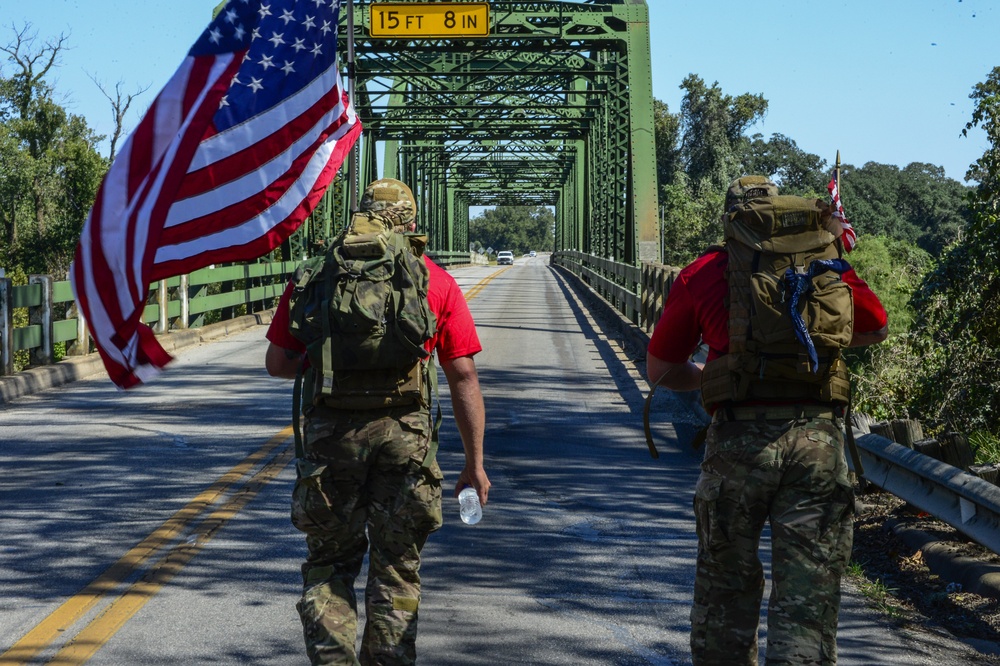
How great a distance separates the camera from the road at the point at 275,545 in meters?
5.00

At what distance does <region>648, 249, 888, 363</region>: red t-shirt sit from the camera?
387 centimetres

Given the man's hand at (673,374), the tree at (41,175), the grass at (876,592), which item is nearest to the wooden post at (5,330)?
the grass at (876,592)

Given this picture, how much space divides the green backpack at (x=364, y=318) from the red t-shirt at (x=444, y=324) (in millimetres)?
102

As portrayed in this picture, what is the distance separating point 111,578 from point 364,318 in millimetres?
2788

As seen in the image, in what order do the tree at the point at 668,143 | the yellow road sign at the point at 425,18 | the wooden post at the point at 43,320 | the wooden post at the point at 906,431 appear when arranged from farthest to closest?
the tree at the point at 668,143, the yellow road sign at the point at 425,18, the wooden post at the point at 43,320, the wooden post at the point at 906,431

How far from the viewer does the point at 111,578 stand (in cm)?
588

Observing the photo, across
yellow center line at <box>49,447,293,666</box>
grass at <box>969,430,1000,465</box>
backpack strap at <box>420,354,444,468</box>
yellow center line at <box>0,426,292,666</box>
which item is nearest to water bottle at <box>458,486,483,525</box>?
backpack strap at <box>420,354,444,468</box>

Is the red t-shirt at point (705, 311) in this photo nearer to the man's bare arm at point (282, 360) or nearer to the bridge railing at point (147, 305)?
the man's bare arm at point (282, 360)

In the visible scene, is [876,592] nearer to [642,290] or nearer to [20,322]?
[642,290]

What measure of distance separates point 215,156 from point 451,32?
65.3ft

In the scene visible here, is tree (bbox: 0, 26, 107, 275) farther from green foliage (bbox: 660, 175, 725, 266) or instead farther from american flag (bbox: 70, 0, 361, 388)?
american flag (bbox: 70, 0, 361, 388)

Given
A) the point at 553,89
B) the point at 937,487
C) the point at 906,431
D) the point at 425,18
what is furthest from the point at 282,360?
the point at 553,89

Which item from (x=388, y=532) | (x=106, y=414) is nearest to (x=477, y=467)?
(x=388, y=532)

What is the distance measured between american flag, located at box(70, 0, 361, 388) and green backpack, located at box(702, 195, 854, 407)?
1911 mm
